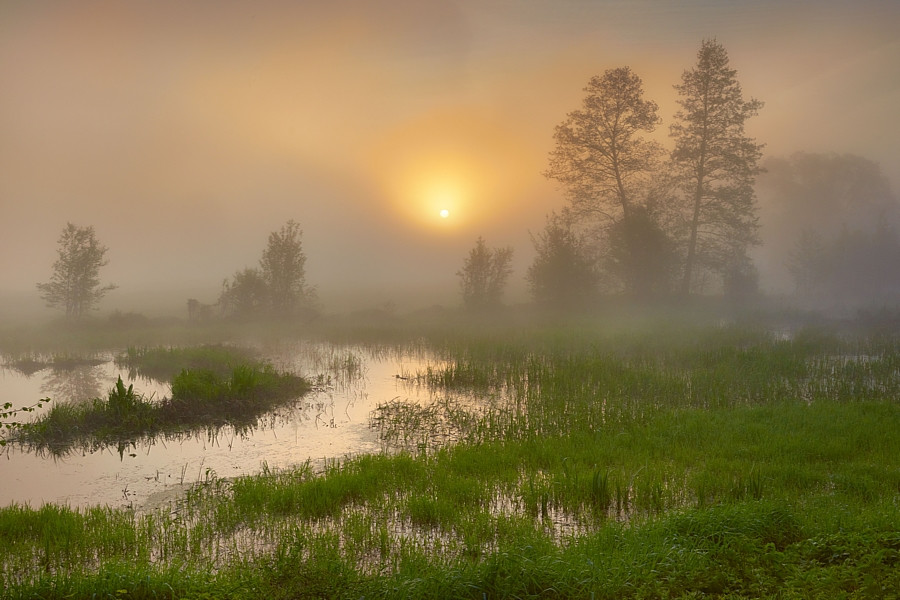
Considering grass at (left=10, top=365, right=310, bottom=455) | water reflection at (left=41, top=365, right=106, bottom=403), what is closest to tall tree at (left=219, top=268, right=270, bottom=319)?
water reflection at (left=41, top=365, right=106, bottom=403)

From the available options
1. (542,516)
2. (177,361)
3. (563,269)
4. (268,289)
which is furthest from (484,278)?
(542,516)

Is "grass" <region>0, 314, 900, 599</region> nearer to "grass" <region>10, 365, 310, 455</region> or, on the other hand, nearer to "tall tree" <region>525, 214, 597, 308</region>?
"grass" <region>10, 365, 310, 455</region>

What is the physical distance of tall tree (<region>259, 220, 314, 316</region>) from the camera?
123 feet

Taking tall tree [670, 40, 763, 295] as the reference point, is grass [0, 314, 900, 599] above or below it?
below

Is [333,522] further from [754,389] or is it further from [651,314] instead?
[651,314]

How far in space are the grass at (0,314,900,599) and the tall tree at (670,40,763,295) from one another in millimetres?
22737

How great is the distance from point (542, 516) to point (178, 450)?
297 inches

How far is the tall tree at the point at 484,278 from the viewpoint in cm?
Result: 3859

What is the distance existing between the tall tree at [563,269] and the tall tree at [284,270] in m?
16.5

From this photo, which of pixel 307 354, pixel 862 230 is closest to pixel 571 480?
pixel 307 354

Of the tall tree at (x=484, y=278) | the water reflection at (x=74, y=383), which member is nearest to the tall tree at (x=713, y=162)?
A: the tall tree at (x=484, y=278)

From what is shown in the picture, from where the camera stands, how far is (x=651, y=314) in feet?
105

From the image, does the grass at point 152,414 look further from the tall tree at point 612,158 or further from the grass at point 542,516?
the tall tree at point 612,158

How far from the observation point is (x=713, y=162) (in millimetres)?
34281
